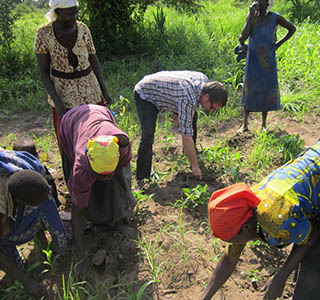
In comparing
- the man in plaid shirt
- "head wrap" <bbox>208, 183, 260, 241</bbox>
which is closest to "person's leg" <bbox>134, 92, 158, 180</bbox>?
the man in plaid shirt

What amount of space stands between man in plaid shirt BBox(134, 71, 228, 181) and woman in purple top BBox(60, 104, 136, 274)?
1.67 ft

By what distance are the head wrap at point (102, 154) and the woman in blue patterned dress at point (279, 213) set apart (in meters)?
0.64

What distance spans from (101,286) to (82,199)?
0.69 metres

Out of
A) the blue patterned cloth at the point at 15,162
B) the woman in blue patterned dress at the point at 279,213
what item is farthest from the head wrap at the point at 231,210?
the blue patterned cloth at the point at 15,162

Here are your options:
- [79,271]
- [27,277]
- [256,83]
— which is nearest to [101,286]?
[79,271]

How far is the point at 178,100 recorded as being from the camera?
282 cm

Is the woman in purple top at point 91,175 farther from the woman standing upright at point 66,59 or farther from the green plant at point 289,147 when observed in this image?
the green plant at point 289,147

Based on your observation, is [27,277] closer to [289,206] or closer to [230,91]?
[289,206]

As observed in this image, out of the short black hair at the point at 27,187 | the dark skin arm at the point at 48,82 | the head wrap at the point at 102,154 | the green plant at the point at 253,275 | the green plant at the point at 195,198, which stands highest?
the dark skin arm at the point at 48,82

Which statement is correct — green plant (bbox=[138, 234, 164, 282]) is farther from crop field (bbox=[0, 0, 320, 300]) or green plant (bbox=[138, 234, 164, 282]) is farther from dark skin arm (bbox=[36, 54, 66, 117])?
dark skin arm (bbox=[36, 54, 66, 117])

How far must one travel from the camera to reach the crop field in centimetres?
227

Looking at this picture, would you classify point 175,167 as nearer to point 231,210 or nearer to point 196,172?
point 196,172

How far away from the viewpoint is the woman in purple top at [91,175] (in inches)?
77.6

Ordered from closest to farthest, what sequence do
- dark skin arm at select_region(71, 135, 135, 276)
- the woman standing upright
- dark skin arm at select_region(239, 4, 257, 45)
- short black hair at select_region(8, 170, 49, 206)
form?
1. short black hair at select_region(8, 170, 49, 206)
2. dark skin arm at select_region(71, 135, 135, 276)
3. the woman standing upright
4. dark skin arm at select_region(239, 4, 257, 45)
